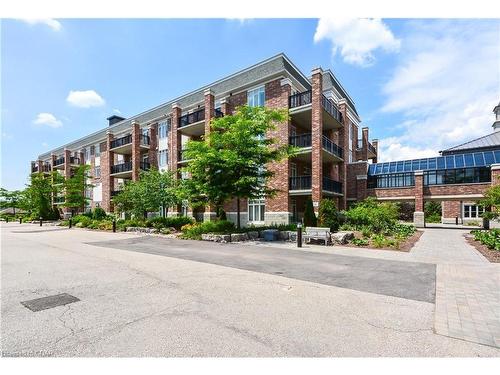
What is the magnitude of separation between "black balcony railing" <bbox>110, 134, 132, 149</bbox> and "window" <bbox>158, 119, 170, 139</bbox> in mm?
4685

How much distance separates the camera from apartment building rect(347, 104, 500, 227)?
2744cm

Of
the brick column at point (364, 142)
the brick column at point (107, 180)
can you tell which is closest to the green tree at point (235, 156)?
the brick column at point (364, 142)

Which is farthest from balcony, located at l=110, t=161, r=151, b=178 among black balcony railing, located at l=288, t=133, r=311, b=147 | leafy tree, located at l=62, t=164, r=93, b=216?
black balcony railing, located at l=288, t=133, r=311, b=147

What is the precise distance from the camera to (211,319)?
4.59 m

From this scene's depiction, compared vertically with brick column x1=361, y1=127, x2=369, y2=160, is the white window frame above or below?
below

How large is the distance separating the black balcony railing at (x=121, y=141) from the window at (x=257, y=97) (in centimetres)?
1897

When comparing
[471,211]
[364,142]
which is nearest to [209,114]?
[364,142]

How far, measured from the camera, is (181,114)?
30.0 meters

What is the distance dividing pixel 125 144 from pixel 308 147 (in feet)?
82.6

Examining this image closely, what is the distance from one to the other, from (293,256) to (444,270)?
4991mm

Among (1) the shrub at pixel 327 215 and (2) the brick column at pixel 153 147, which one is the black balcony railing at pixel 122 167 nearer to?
(2) the brick column at pixel 153 147

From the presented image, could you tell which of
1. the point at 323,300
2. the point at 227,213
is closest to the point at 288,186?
the point at 227,213

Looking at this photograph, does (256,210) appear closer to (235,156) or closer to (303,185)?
(303,185)

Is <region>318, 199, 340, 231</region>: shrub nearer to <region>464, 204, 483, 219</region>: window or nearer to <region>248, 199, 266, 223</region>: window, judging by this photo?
<region>248, 199, 266, 223</region>: window
